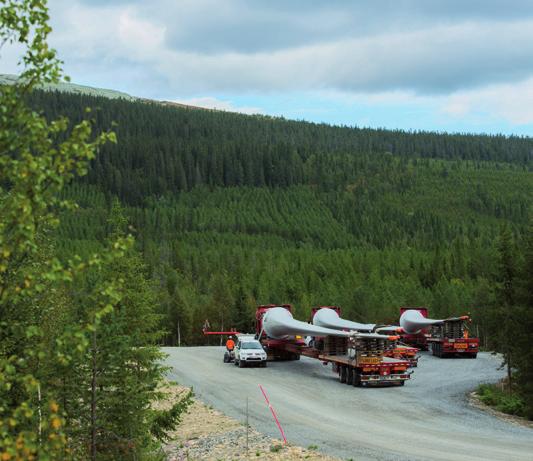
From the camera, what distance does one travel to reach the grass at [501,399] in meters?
28.8

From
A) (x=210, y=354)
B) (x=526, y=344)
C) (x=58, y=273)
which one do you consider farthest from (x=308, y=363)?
(x=58, y=273)

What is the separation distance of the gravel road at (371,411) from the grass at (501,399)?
89 centimetres

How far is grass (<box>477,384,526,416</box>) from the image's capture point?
28.8m

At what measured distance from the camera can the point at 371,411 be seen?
2808 cm

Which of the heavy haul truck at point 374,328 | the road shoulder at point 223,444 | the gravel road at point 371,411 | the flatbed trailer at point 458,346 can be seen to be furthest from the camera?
the flatbed trailer at point 458,346

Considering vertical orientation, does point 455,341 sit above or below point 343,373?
above

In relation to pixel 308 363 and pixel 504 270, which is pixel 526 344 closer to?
pixel 504 270

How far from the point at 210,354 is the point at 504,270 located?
25993 millimetres

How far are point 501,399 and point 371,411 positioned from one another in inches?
253

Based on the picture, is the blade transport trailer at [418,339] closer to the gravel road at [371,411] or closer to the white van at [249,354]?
the gravel road at [371,411]

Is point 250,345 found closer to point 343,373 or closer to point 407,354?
point 343,373

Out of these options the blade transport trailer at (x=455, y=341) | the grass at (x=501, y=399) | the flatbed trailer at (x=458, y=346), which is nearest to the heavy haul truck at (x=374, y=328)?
the flatbed trailer at (x=458, y=346)

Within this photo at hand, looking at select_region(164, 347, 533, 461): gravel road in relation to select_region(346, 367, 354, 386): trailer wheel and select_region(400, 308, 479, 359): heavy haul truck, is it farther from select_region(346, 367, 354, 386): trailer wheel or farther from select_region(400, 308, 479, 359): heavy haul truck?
select_region(400, 308, 479, 359): heavy haul truck

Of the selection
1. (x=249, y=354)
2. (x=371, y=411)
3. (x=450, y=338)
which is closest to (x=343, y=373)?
(x=371, y=411)
